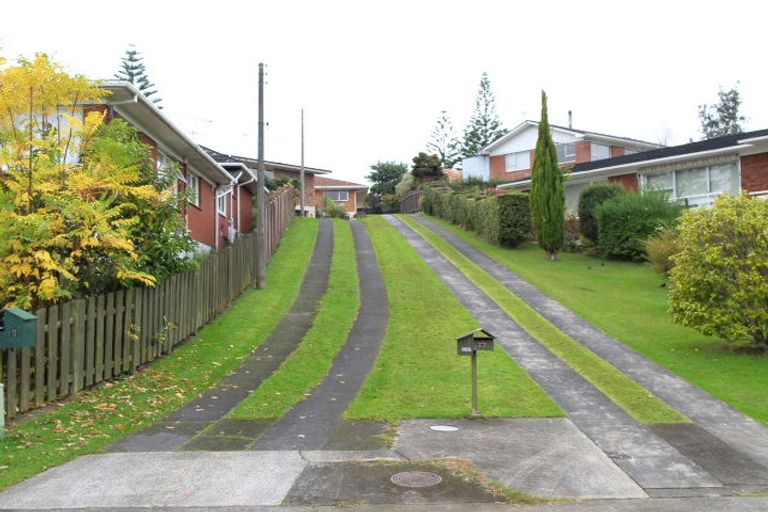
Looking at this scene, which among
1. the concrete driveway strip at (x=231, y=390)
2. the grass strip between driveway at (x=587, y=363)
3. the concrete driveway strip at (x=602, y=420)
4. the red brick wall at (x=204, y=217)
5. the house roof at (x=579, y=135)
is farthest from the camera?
the house roof at (x=579, y=135)

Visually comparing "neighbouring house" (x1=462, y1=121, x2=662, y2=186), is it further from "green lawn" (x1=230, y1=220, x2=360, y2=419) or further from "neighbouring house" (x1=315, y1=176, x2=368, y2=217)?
"green lawn" (x1=230, y1=220, x2=360, y2=419)

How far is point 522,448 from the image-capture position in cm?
768

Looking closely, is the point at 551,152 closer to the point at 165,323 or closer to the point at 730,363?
the point at 730,363

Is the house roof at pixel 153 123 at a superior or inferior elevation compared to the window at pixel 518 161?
inferior

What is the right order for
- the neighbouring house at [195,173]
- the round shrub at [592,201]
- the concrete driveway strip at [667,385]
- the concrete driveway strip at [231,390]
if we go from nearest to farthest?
the concrete driveway strip at [231,390]
the concrete driveway strip at [667,385]
the neighbouring house at [195,173]
the round shrub at [592,201]

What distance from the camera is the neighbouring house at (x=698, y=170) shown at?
25.9 meters

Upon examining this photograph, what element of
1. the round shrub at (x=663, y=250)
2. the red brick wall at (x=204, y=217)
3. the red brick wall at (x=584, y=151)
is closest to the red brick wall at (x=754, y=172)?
the round shrub at (x=663, y=250)

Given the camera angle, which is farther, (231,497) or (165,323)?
(165,323)

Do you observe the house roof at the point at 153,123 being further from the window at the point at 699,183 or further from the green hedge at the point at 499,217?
the window at the point at 699,183

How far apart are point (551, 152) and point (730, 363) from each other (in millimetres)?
16134

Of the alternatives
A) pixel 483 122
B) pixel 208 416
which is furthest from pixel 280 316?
pixel 483 122

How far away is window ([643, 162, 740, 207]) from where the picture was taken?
27.1 m

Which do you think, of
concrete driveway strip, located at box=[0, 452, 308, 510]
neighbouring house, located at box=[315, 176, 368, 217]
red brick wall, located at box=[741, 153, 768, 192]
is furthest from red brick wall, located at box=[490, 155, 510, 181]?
concrete driveway strip, located at box=[0, 452, 308, 510]

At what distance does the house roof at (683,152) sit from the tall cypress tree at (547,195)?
17.2 ft
